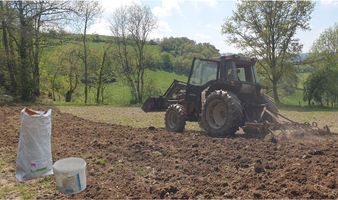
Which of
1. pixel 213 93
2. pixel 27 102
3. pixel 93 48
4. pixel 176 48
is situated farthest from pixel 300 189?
pixel 176 48

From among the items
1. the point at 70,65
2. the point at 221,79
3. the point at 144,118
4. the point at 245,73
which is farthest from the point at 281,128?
the point at 70,65

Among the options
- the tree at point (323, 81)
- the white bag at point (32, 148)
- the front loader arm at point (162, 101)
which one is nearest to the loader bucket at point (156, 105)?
the front loader arm at point (162, 101)

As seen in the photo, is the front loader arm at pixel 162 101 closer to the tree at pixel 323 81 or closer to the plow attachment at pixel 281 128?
the plow attachment at pixel 281 128

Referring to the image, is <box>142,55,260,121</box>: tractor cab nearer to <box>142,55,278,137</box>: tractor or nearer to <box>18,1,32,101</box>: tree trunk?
<box>142,55,278,137</box>: tractor

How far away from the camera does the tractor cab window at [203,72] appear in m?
10.0

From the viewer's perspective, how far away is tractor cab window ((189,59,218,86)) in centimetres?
1001

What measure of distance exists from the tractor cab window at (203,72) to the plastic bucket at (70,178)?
5717 mm

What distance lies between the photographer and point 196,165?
19.8 ft

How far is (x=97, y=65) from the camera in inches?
1534

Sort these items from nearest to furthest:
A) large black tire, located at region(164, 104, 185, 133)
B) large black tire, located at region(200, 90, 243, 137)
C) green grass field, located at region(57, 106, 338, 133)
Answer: large black tire, located at region(200, 90, 243, 137)
large black tire, located at region(164, 104, 185, 133)
green grass field, located at region(57, 106, 338, 133)

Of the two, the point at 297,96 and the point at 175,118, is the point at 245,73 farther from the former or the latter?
the point at 297,96

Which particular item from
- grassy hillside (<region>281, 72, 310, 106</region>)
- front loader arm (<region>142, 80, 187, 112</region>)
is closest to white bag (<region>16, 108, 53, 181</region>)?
front loader arm (<region>142, 80, 187, 112</region>)

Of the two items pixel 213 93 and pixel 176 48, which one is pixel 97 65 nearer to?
pixel 176 48

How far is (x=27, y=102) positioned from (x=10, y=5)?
6382mm
